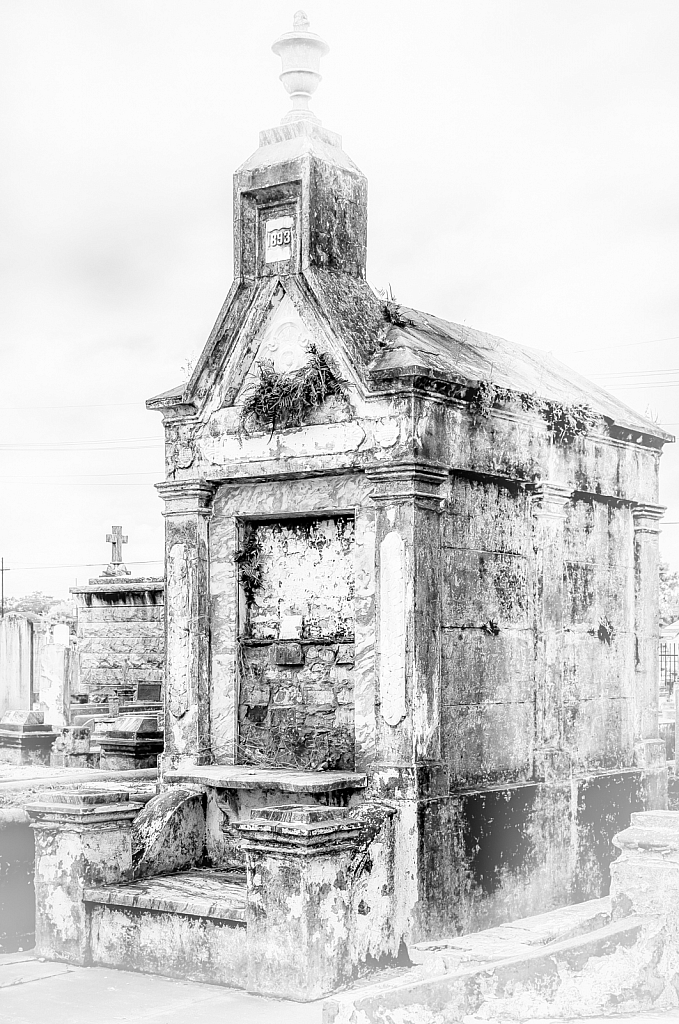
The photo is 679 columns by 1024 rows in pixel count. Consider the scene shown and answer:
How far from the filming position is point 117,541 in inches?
1120

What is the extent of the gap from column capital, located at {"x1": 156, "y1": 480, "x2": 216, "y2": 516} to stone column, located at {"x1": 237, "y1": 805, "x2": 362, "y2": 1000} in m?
2.91

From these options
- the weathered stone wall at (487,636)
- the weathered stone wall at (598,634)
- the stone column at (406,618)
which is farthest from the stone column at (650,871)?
the weathered stone wall at (598,634)

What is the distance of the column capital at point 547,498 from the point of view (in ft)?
34.0

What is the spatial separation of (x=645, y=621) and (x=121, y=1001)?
19.7 feet

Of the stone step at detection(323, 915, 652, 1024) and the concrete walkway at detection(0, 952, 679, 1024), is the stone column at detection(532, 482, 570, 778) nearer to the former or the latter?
the stone step at detection(323, 915, 652, 1024)

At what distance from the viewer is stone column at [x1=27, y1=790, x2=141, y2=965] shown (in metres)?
8.77

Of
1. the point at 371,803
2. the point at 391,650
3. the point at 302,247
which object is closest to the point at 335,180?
the point at 302,247

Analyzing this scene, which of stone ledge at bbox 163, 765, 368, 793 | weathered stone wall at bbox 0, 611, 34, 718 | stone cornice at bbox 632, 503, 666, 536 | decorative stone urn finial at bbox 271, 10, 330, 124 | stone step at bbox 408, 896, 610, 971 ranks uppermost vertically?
decorative stone urn finial at bbox 271, 10, 330, 124

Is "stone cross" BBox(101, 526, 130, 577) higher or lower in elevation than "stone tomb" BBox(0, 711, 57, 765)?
higher

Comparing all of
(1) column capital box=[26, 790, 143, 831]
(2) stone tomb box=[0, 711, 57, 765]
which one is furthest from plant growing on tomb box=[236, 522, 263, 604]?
(2) stone tomb box=[0, 711, 57, 765]

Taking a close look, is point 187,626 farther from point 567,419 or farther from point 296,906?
point 567,419

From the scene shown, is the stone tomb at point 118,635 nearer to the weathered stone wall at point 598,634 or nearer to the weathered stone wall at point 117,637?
the weathered stone wall at point 117,637

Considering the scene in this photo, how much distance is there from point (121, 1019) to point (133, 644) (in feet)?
51.6

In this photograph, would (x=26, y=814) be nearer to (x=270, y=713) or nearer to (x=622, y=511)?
Result: (x=270, y=713)
